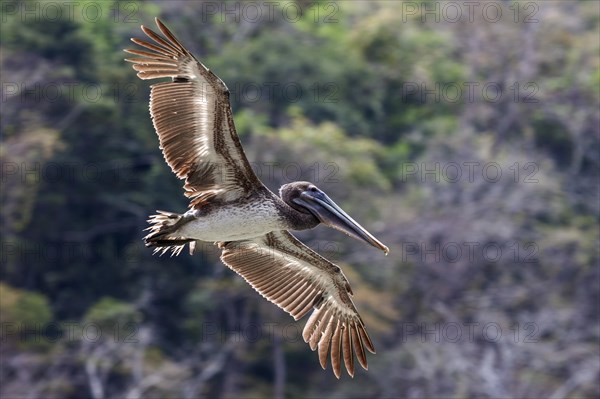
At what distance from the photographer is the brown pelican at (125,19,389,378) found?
1095 centimetres

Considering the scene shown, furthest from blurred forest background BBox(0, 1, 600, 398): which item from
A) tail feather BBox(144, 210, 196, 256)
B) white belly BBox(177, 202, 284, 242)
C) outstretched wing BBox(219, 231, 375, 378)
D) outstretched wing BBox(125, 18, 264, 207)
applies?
outstretched wing BBox(125, 18, 264, 207)

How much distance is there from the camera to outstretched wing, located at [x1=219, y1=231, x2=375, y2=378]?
12484 mm

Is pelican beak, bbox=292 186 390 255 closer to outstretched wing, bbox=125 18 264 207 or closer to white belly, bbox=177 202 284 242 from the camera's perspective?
white belly, bbox=177 202 284 242

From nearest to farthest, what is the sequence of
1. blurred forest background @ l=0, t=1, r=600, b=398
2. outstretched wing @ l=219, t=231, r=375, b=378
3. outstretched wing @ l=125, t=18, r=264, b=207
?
1. outstretched wing @ l=125, t=18, r=264, b=207
2. outstretched wing @ l=219, t=231, r=375, b=378
3. blurred forest background @ l=0, t=1, r=600, b=398

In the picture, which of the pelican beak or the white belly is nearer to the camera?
the white belly

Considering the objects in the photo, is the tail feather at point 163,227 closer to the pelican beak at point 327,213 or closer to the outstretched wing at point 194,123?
the outstretched wing at point 194,123

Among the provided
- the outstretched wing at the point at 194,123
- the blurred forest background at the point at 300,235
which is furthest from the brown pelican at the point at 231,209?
the blurred forest background at the point at 300,235

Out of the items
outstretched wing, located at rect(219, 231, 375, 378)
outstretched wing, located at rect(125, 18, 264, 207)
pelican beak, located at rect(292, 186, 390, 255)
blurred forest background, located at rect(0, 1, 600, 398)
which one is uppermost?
outstretched wing, located at rect(125, 18, 264, 207)

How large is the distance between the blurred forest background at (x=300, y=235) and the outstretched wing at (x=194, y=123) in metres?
11.6

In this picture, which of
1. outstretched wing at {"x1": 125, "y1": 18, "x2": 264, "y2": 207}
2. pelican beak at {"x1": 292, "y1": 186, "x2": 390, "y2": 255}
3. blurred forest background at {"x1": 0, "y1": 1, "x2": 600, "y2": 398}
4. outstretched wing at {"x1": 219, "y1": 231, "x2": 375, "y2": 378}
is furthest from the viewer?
blurred forest background at {"x1": 0, "y1": 1, "x2": 600, "y2": 398}

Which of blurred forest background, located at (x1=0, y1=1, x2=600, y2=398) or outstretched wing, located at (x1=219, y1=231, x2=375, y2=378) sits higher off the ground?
outstretched wing, located at (x1=219, y1=231, x2=375, y2=378)

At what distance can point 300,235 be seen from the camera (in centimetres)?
2378

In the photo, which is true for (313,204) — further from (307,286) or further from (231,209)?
(307,286)

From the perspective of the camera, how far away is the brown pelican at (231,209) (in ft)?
35.9
